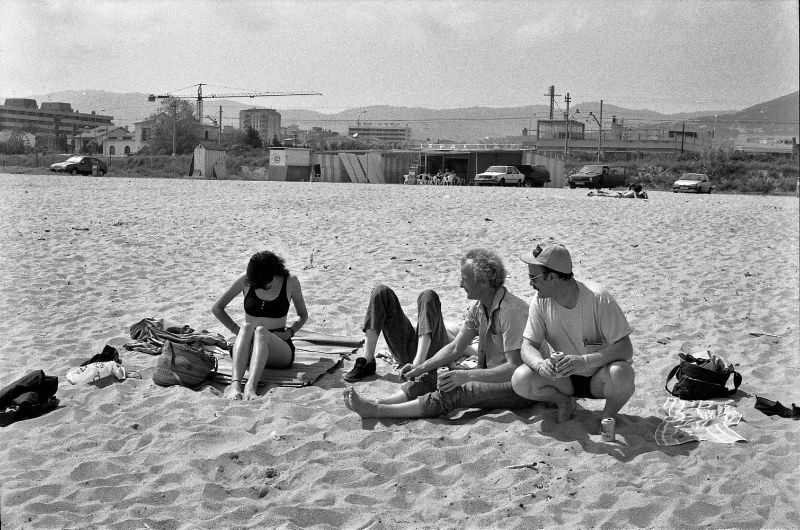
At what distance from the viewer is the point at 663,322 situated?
6.80 metres

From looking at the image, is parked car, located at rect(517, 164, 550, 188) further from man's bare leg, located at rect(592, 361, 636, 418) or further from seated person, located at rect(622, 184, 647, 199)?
man's bare leg, located at rect(592, 361, 636, 418)

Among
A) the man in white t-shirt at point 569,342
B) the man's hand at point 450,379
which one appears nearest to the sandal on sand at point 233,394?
the man's hand at point 450,379

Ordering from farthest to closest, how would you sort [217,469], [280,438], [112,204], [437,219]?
1. [112,204]
2. [437,219]
3. [280,438]
4. [217,469]

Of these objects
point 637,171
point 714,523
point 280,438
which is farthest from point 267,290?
point 637,171

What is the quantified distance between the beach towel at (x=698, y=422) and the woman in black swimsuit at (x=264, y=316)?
96.8 inches

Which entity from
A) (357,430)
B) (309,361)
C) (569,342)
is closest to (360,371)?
(309,361)

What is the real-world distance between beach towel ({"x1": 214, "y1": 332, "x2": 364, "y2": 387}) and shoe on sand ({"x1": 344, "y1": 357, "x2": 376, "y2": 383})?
193mm

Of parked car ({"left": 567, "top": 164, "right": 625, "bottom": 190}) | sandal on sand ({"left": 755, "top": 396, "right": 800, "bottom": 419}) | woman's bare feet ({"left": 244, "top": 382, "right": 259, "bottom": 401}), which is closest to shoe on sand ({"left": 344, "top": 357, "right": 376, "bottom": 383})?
woman's bare feet ({"left": 244, "top": 382, "right": 259, "bottom": 401})

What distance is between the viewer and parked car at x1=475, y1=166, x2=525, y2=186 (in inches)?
1437

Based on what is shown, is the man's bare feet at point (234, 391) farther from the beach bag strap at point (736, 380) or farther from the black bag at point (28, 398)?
the beach bag strap at point (736, 380)

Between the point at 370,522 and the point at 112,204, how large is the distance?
531 inches

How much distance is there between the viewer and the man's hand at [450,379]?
443 centimetres

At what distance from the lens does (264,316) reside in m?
5.46

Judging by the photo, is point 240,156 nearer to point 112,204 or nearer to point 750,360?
point 112,204
